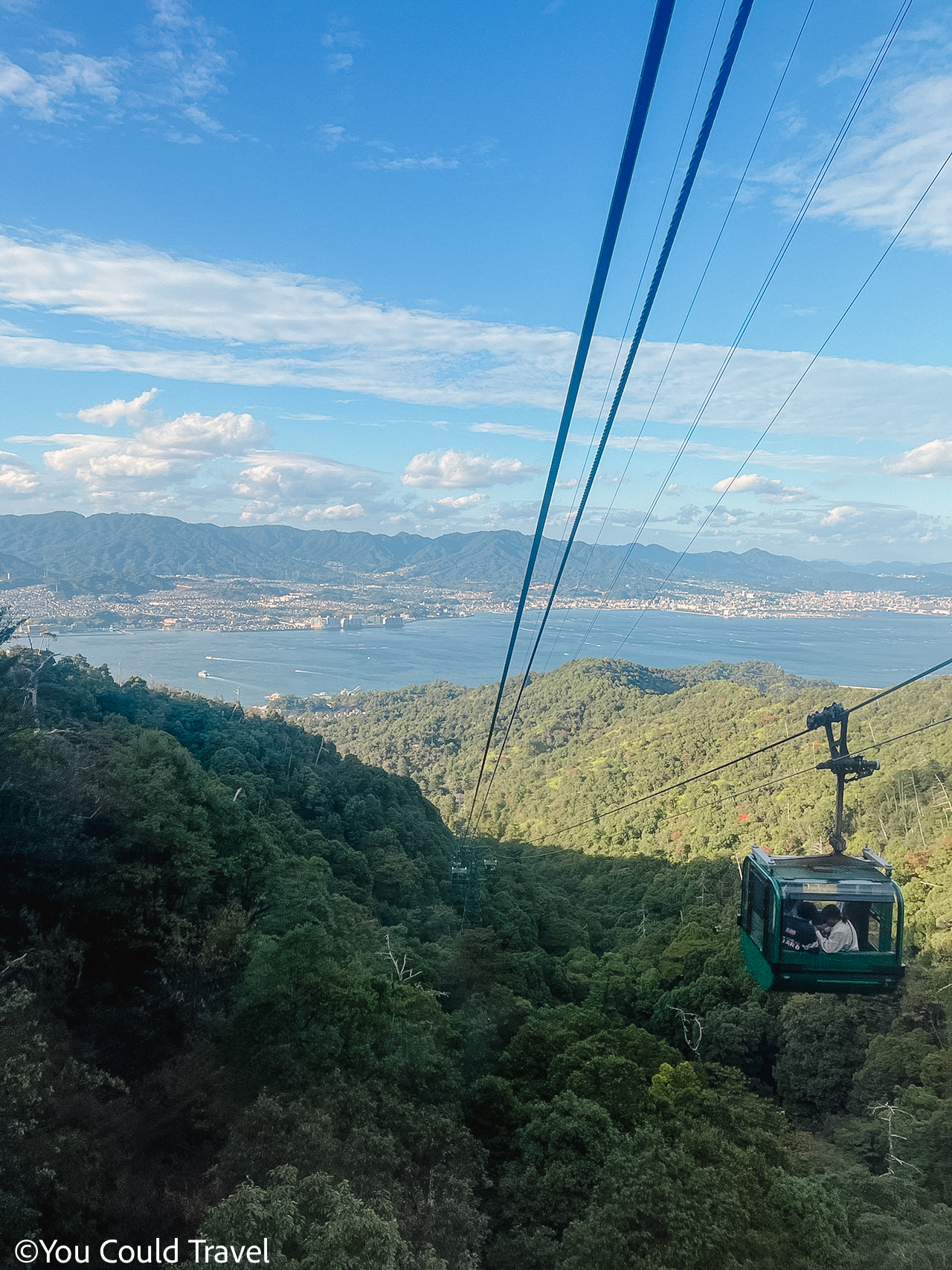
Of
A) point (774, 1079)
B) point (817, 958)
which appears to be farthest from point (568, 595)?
point (817, 958)

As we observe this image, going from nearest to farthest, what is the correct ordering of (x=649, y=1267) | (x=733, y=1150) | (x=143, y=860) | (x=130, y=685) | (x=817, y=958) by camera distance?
(x=817, y=958) < (x=649, y=1267) < (x=733, y=1150) < (x=143, y=860) < (x=130, y=685)

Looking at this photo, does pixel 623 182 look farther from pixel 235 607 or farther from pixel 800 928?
pixel 235 607

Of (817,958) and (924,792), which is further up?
(817,958)

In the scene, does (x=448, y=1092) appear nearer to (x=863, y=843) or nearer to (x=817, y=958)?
(x=817, y=958)

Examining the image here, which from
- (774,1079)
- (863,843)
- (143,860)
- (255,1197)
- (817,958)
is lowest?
(774,1079)

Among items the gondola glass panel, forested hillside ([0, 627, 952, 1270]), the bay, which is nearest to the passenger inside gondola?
the gondola glass panel

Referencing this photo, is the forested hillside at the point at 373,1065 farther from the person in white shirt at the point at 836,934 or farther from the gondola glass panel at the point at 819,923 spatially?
the person in white shirt at the point at 836,934
